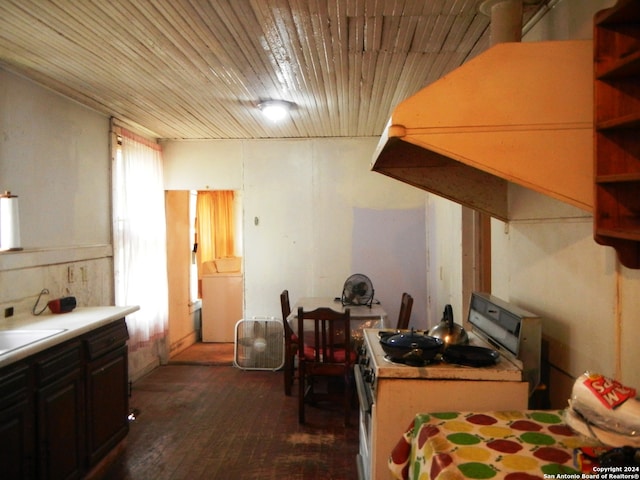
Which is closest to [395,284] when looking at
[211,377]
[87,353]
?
[211,377]

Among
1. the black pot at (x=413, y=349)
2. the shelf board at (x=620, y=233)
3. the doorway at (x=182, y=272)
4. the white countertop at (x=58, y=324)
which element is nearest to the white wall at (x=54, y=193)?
the white countertop at (x=58, y=324)

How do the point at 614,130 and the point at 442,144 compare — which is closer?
the point at 614,130

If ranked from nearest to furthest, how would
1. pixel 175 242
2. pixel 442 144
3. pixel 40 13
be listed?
pixel 442 144 → pixel 40 13 → pixel 175 242

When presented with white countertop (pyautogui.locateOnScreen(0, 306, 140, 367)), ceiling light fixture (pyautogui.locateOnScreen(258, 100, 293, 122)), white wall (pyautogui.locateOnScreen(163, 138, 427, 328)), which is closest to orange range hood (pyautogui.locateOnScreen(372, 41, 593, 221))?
white countertop (pyautogui.locateOnScreen(0, 306, 140, 367))

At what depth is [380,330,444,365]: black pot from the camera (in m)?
1.76

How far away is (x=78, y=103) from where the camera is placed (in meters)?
3.52

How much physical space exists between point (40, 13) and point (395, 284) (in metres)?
3.89

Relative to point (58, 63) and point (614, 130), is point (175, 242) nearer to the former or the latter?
point (58, 63)

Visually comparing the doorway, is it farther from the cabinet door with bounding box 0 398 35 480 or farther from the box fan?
the cabinet door with bounding box 0 398 35 480

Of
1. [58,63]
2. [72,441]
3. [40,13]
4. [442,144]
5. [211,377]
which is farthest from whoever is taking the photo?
[211,377]

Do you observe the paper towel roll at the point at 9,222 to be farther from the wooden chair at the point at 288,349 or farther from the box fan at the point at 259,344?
→ the box fan at the point at 259,344

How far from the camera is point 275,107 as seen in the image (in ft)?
11.9

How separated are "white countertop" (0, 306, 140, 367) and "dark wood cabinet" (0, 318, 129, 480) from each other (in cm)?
5

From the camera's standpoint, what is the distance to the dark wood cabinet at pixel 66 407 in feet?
6.49
